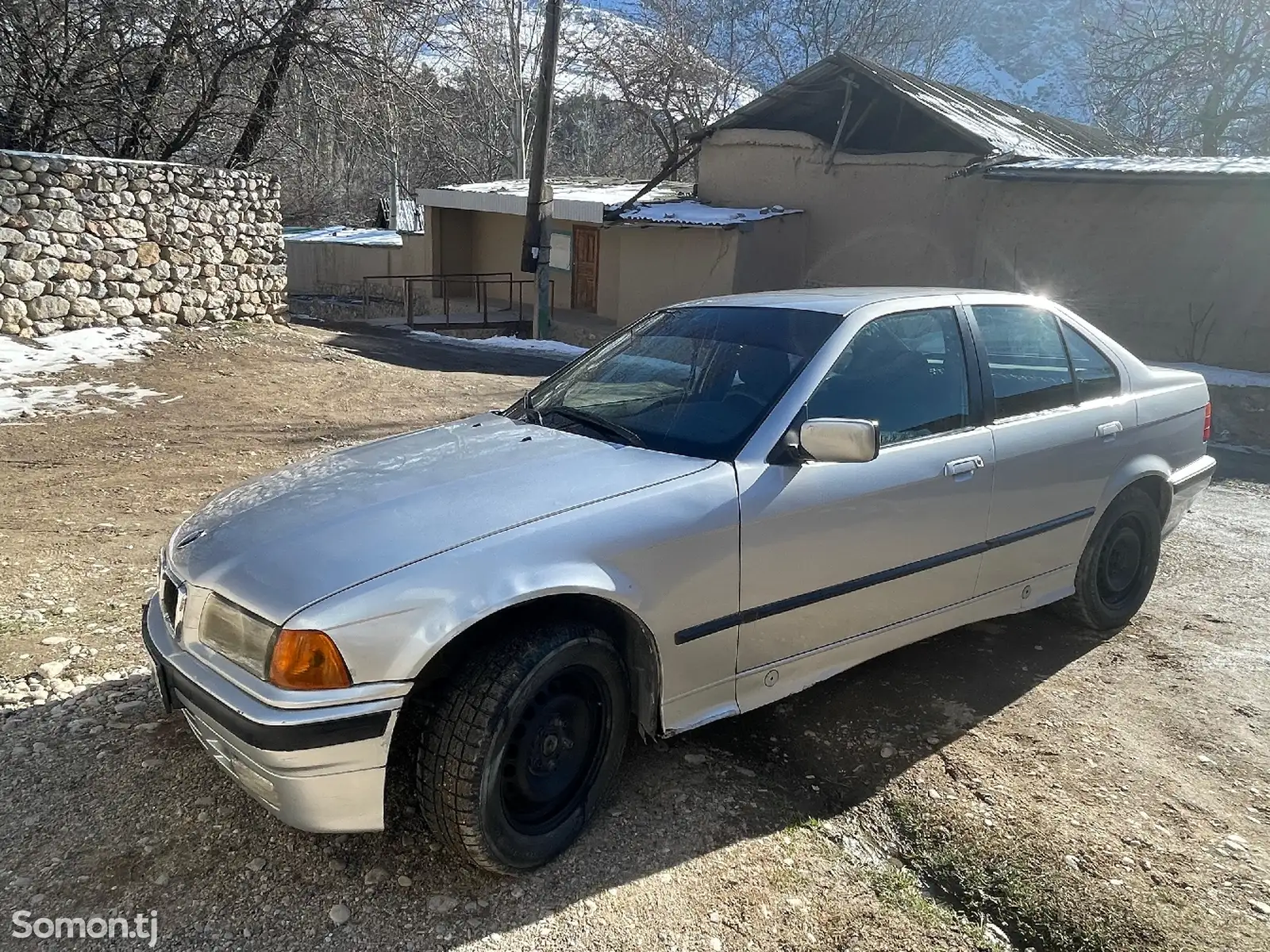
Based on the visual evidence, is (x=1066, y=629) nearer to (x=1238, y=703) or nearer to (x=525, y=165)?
(x=1238, y=703)

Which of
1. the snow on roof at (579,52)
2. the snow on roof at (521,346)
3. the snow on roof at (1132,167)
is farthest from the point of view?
the snow on roof at (579,52)

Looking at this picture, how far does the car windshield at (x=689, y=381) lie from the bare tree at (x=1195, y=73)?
890 inches

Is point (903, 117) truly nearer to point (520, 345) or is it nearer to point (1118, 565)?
point (520, 345)

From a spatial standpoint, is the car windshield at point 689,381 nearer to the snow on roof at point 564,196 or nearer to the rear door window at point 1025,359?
the rear door window at point 1025,359

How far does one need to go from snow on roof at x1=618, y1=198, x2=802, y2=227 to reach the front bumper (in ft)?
43.4

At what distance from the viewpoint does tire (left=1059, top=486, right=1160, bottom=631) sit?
14.0ft

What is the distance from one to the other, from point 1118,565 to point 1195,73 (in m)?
22.9

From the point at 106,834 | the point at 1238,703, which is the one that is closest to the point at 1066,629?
the point at 1238,703

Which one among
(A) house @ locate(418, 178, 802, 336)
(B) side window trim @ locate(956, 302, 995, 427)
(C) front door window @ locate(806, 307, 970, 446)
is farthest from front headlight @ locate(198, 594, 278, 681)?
(A) house @ locate(418, 178, 802, 336)

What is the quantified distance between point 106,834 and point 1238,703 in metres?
4.12

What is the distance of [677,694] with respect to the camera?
2879 mm

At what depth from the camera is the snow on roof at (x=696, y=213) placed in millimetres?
15055

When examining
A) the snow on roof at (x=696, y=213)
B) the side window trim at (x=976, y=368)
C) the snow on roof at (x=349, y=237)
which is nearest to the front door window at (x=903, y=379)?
the side window trim at (x=976, y=368)

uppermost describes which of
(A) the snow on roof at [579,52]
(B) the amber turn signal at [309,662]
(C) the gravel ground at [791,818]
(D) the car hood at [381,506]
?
(A) the snow on roof at [579,52]
